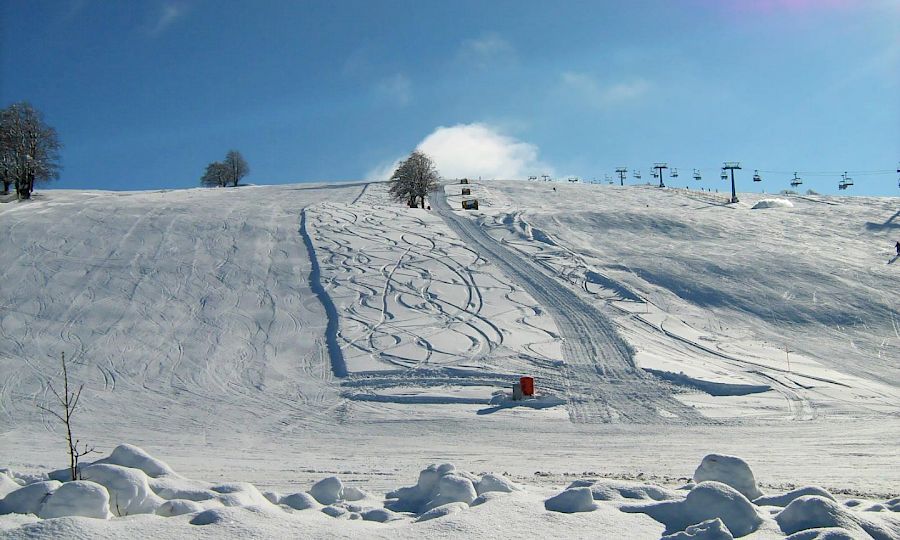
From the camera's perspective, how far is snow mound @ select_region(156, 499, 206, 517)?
6.09 meters

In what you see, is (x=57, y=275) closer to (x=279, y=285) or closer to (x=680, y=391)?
(x=279, y=285)

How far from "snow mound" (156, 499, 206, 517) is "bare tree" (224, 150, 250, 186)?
8471cm

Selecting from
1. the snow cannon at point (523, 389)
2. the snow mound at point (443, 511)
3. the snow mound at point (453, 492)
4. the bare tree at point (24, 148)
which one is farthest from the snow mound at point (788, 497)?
the bare tree at point (24, 148)

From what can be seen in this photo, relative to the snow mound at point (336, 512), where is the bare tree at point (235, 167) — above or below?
above

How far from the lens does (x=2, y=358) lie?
18844 millimetres

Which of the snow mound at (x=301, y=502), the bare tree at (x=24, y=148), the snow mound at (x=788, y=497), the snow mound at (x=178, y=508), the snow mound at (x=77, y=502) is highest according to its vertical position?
the bare tree at (x=24, y=148)

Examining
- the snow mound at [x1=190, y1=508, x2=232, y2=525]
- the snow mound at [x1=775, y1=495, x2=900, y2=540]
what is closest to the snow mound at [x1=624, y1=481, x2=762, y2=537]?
the snow mound at [x1=775, y1=495, x2=900, y2=540]

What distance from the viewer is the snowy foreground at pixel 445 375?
6254 mm

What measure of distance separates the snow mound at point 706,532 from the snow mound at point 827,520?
0.76 meters

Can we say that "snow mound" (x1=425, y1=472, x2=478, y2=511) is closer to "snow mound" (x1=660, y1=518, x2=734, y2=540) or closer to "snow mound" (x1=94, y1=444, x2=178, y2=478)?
"snow mound" (x1=660, y1=518, x2=734, y2=540)

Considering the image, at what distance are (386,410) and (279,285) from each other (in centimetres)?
1205

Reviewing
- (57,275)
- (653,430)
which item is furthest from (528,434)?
(57,275)

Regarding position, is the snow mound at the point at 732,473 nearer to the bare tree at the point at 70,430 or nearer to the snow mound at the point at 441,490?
the snow mound at the point at 441,490

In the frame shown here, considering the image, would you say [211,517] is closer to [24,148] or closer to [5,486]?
[5,486]
